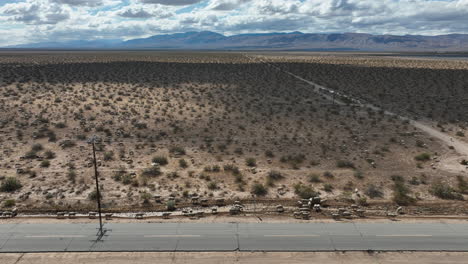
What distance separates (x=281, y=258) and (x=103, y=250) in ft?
29.9

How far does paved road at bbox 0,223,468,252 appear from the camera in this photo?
16.9 m

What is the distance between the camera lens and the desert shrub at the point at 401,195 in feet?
71.6

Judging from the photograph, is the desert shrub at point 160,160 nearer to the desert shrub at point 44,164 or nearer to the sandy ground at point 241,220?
the sandy ground at point 241,220

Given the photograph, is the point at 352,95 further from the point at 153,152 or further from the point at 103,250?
the point at 103,250

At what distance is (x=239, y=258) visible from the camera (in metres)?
16.2

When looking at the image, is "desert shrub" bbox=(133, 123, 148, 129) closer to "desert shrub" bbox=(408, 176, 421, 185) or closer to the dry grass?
the dry grass

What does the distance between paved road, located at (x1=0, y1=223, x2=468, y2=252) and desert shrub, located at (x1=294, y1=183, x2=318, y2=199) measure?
11.7ft

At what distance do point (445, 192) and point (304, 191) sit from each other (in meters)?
9.83

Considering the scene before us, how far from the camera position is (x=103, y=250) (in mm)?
16609

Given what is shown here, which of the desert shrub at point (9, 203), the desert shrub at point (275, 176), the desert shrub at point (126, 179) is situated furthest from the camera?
the desert shrub at point (275, 176)

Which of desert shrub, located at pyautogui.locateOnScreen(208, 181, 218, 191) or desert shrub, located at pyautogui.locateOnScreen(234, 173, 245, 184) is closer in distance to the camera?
desert shrub, located at pyautogui.locateOnScreen(208, 181, 218, 191)

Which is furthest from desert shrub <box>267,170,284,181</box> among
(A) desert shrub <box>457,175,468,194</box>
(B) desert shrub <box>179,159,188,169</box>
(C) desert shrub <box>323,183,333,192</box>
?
(A) desert shrub <box>457,175,468,194</box>

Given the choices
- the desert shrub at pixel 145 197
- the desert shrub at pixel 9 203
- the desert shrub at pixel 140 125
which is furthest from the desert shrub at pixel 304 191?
the desert shrub at pixel 140 125

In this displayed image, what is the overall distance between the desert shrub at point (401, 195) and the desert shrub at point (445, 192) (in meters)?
1.78
